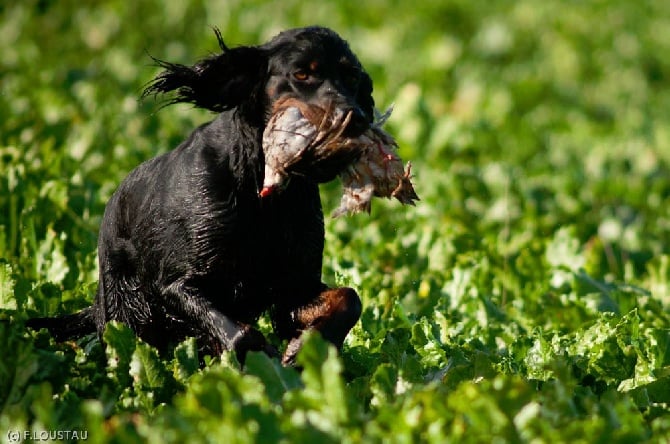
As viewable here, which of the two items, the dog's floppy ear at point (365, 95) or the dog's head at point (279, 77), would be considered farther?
the dog's floppy ear at point (365, 95)

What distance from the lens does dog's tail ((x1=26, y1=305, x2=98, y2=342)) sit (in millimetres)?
5551

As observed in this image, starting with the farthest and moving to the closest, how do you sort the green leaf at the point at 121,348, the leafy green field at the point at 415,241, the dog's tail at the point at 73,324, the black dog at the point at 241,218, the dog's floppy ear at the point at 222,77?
the dog's tail at the point at 73,324 → the dog's floppy ear at the point at 222,77 → the black dog at the point at 241,218 → the green leaf at the point at 121,348 → the leafy green field at the point at 415,241

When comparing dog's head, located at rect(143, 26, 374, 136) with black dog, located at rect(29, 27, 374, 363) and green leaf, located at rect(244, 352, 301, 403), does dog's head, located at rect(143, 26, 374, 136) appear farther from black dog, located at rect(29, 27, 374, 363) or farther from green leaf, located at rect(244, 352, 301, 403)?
green leaf, located at rect(244, 352, 301, 403)

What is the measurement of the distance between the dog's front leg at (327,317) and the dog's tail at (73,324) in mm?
1058

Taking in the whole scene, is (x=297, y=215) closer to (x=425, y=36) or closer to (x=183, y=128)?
(x=183, y=128)

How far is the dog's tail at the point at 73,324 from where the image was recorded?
5.55 meters

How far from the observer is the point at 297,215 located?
512 centimetres

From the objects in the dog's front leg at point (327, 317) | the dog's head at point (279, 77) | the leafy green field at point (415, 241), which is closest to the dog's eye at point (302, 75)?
the dog's head at point (279, 77)

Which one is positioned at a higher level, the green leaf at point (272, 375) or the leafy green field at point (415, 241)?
the green leaf at point (272, 375)

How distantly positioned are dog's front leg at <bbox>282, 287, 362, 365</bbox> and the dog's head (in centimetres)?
69

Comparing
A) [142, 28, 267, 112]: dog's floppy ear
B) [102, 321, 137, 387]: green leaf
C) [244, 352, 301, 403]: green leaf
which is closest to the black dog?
[142, 28, 267, 112]: dog's floppy ear

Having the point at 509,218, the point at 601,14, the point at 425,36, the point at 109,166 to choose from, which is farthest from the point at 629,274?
the point at 601,14

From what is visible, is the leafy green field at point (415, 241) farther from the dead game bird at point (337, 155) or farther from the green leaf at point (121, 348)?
the dead game bird at point (337, 155)

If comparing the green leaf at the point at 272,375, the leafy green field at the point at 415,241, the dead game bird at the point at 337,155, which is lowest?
the leafy green field at the point at 415,241
